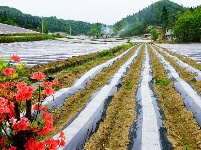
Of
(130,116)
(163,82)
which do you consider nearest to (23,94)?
(130,116)

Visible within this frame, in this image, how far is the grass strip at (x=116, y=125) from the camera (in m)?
5.07

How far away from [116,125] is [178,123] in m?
1.46

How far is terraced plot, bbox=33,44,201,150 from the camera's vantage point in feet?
16.9

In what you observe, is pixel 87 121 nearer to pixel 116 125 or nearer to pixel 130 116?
pixel 116 125

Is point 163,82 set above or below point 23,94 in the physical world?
below

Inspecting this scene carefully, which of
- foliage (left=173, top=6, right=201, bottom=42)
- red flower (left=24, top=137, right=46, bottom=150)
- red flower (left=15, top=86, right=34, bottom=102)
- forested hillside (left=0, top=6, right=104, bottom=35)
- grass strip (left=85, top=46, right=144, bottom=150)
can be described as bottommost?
grass strip (left=85, top=46, right=144, bottom=150)

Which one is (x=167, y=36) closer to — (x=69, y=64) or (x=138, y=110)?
(x=69, y=64)

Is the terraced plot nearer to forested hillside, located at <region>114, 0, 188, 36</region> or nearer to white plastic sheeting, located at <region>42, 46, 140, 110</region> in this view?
white plastic sheeting, located at <region>42, 46, 140, 110</region>

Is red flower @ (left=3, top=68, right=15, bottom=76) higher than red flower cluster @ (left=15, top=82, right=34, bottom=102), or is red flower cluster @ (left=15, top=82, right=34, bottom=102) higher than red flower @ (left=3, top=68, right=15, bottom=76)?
red flower @ (left=3, top=68, right=15, bottom=76)

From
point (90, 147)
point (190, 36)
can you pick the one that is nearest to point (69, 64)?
point (90, 147)

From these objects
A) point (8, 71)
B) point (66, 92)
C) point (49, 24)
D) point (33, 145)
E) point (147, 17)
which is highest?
point (147, 17)

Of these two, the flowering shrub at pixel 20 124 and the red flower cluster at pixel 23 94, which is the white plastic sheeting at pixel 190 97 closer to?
the flowering shrub at pixel 20 124

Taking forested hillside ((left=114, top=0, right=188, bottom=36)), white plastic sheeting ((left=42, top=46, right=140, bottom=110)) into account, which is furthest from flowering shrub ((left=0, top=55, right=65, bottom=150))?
forested hillside ((left=114, top=0, right=188, bottom=36))

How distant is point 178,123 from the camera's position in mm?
6336
